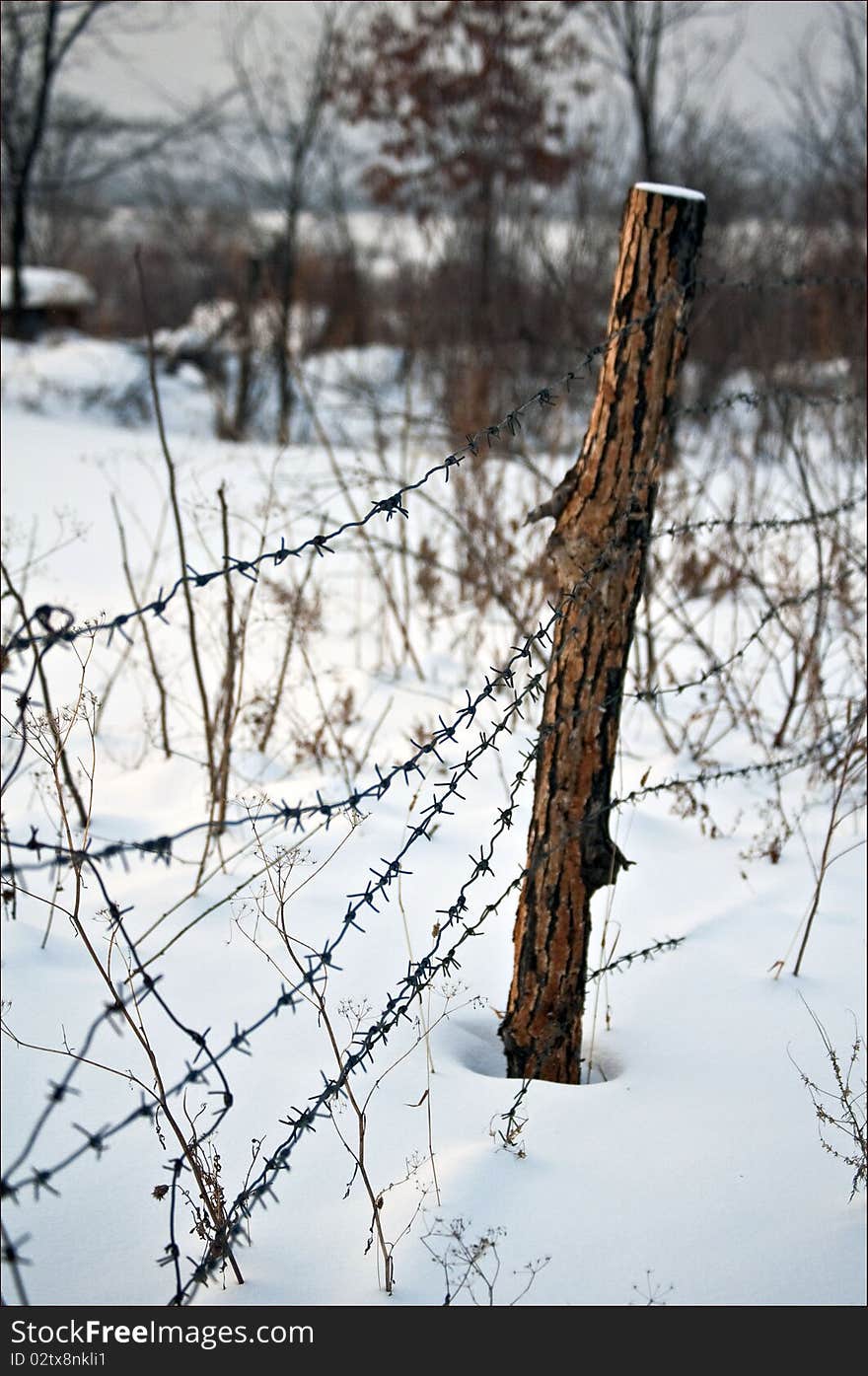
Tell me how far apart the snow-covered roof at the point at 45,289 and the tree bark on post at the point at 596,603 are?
12.2 metres

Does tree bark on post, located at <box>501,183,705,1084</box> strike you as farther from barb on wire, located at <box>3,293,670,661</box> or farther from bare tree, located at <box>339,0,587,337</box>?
bare tree, located at <box>339,0,587,337</box>

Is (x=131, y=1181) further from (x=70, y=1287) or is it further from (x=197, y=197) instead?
(x=197, y=197)

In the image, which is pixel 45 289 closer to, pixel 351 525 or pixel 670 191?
pixel 670 191

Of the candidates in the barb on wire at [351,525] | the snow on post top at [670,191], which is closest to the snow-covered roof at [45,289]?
the snow on post top at [670,191]

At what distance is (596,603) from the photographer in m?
2.26

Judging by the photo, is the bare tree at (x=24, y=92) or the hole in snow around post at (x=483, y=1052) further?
the bare tree at (x=24, y=92)

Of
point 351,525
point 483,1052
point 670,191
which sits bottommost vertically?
point 483,1052

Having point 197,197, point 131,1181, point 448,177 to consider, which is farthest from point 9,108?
point 131,1181

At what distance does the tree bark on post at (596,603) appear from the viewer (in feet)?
7.37

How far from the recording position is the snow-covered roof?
12836mm

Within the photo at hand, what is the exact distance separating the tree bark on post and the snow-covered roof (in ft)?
40.0

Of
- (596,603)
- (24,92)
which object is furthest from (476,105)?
(596,603)

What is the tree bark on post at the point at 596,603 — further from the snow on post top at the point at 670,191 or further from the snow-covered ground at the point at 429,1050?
the snow-covered ground at the point at 429,1050

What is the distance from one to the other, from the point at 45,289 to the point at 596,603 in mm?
13254
